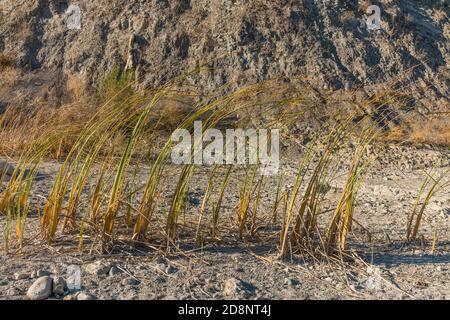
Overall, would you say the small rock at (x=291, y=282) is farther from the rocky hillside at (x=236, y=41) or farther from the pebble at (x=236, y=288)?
the rocky hillside at (x=236, y=41)

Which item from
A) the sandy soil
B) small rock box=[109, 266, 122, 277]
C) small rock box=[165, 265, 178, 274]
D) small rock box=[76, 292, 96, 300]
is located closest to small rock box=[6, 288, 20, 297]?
the sandy soil

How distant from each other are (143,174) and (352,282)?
3115 mm

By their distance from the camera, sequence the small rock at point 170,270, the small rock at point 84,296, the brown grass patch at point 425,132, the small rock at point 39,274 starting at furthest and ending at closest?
the brown grass patch at point 425,132
the small rock at point 170,270
the small rock at point 39,274
the small rock at point 84,296

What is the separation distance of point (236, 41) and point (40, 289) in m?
7.73

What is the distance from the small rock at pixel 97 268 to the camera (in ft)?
10.0

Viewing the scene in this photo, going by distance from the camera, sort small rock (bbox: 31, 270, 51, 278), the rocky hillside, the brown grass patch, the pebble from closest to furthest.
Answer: the pebble, small rock (bbox: 31, 270, 51, 278), the brown grass patch, the rocky hillside

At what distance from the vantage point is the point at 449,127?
8828 mm

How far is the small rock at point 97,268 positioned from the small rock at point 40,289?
0.26 meters

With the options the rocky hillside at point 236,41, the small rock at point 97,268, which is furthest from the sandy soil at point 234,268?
the rocky hillside at point 236,41

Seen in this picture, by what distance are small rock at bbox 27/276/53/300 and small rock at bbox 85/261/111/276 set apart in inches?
10.2

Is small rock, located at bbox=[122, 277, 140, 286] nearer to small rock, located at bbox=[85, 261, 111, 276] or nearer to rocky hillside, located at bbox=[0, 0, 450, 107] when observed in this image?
small rock, located at bbox=[85, 261, 111, 276]

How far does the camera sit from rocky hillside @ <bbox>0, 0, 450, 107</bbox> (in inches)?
385

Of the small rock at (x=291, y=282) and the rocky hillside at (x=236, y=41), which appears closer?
the small rock at (x=291, y=282)

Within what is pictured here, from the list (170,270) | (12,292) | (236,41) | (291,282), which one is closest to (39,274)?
(12,292)
